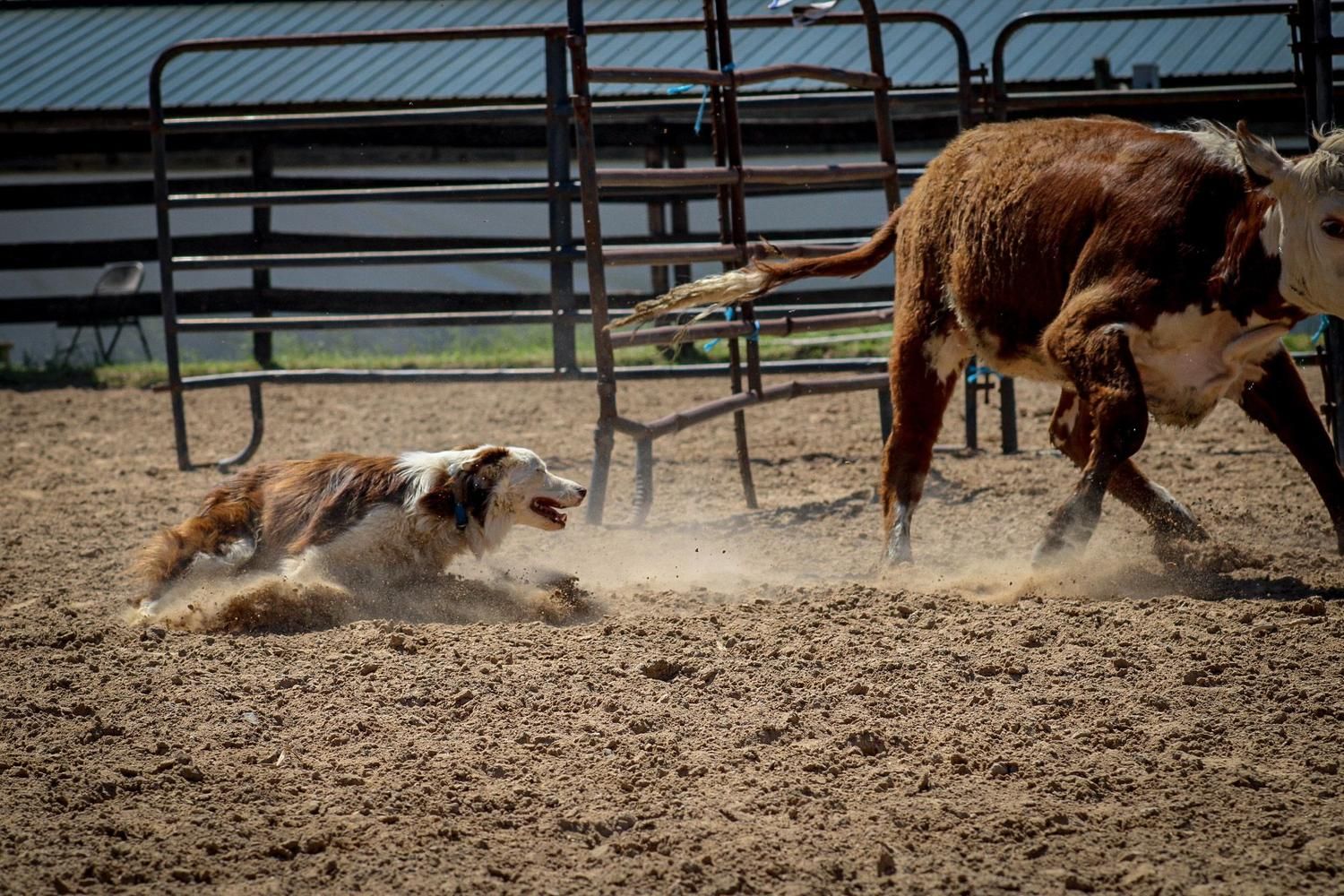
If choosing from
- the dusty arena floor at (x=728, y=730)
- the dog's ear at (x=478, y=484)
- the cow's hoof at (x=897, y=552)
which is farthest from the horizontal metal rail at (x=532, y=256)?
the cow's hoof at (x=897, y=552)

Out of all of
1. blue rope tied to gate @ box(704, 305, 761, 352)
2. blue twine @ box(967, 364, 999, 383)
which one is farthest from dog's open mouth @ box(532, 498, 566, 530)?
blue twine @ box(967, 364, 999, 383)

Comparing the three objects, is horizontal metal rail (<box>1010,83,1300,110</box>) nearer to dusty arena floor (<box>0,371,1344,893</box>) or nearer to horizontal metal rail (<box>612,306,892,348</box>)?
horizontal metal rail (<box>612,306,892,348</box>)

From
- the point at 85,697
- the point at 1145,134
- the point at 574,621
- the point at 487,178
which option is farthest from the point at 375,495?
the point at 487,178

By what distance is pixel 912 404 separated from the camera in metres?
5.35

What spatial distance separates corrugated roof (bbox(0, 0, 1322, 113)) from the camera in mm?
13469

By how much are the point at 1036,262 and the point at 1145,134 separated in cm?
60

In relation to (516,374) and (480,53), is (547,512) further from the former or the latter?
(480,53)

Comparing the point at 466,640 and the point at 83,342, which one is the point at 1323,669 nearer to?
the point at 466,640

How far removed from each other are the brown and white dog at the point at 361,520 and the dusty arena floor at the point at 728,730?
0.24 metres

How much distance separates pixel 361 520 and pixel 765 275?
1.96 metres

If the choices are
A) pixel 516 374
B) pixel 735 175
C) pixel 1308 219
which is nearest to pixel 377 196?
pixel 516 374

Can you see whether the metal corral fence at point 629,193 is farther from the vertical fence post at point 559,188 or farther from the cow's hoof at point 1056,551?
the cow's hoof at point 1056,551

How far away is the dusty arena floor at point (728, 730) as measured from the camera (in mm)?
2816

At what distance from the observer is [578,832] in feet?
9.77
